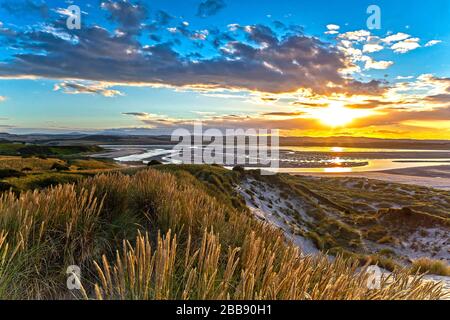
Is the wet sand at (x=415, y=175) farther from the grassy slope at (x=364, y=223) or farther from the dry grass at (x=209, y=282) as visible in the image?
the dry grass at (x=209, y=282)

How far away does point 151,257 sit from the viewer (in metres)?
4.66

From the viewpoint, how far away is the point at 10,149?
60531mm

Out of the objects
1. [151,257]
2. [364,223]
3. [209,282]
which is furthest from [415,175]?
[209,282]

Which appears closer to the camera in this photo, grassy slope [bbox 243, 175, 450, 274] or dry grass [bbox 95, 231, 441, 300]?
dry grass [bbox 95, 231, 441, 300]

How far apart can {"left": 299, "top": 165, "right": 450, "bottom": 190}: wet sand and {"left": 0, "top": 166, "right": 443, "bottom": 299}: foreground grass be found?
5084 cm

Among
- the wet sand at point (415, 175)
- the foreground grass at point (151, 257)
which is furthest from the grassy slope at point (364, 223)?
the wet sand at point (415, 175)

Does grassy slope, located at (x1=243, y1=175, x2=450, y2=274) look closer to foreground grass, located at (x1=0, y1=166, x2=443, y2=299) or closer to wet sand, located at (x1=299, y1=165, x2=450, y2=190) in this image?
foreground grass, located at (x1=0, y1=166, x2=443, y2=299)

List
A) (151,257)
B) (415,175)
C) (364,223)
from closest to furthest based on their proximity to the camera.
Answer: (151,257)
(364,223)
(415,175)

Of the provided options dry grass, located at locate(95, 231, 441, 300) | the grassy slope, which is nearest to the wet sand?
the grassy slope

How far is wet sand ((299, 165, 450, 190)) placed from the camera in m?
50.5

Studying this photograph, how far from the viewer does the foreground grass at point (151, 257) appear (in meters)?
2.69

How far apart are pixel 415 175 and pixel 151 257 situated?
6184 centimetres

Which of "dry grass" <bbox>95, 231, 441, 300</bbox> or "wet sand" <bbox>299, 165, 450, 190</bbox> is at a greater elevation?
"dry grass" <bbox>95, 231, 441, 300</bbox>

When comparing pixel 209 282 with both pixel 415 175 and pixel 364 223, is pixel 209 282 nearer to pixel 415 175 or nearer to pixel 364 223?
pixel 364 223
